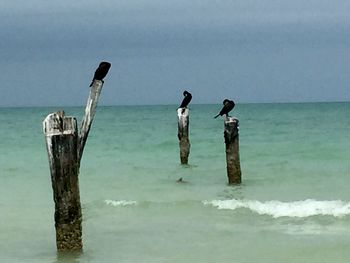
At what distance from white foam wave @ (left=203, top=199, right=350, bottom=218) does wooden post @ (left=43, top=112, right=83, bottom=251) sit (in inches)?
143

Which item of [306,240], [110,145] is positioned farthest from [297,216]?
[110,145]

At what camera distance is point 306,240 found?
9086mm

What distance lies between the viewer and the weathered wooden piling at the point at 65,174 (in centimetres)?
788

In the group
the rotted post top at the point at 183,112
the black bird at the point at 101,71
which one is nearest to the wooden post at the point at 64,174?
the black bird at the point at 101,71

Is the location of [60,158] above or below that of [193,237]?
above

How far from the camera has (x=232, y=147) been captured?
47.0 feet

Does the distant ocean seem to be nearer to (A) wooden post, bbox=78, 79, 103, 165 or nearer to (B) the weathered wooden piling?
(B) the weathered wooden piling

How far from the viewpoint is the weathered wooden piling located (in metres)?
7.88

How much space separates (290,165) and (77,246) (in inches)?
437

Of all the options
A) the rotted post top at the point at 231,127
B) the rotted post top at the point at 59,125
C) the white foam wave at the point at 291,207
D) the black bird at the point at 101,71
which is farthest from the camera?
the rotted post top at the point at 231,127

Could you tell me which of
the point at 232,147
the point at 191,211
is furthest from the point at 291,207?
the point at 232,147

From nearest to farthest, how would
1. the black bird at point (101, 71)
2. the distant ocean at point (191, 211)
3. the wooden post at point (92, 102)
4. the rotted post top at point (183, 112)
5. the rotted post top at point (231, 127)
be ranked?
the distant ocean at point (191, 211)
the wooden post at point (92, 102)
the black bird at point (101, 71)
the rotted post top at point (231, 127)
the rotted post top at point (183, 112)

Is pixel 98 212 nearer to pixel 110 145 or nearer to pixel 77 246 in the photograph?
pixel 77 246

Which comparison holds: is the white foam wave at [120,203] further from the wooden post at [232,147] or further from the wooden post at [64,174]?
the wooden post at [64,174]
